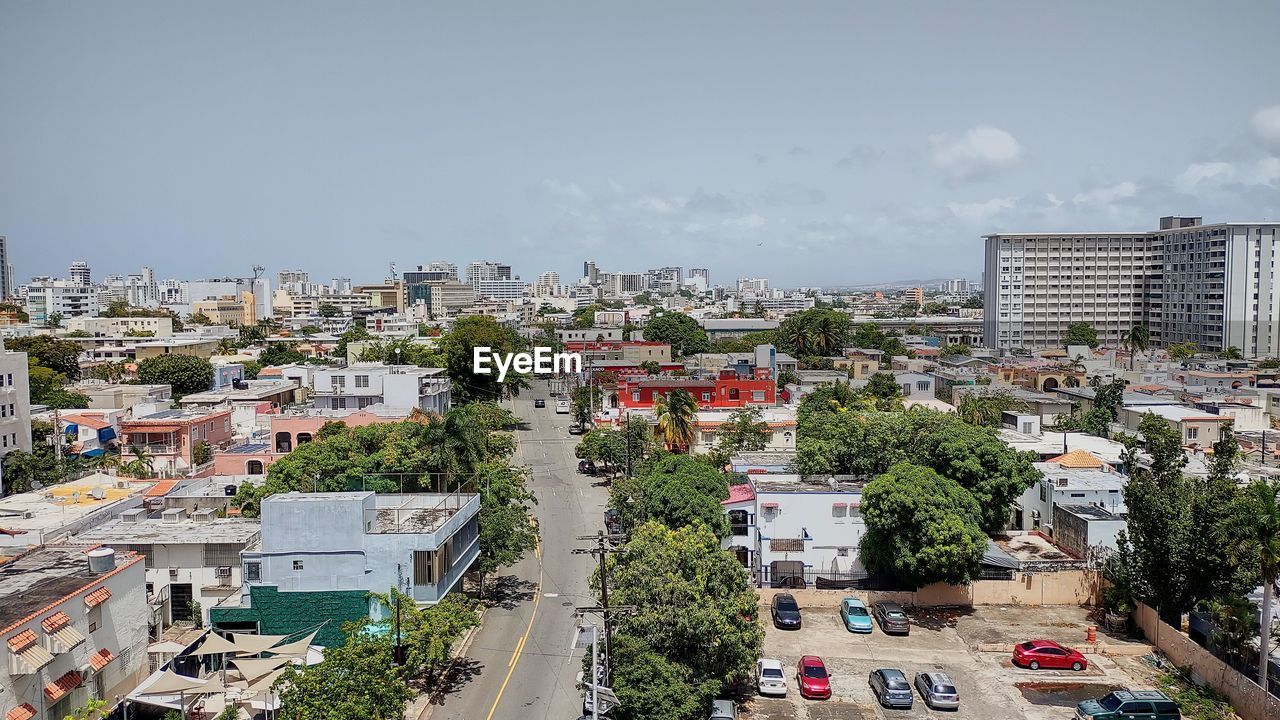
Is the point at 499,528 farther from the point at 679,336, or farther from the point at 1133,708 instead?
the point at 679,336

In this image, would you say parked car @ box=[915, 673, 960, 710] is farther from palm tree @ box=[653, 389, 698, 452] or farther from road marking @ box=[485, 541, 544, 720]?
palm tree @ box=[653, 389, 698, 452]

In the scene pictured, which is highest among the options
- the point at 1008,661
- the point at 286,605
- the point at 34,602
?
the point at 34,602

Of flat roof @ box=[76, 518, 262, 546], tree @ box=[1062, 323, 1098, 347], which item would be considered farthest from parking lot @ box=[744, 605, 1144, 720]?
tree @ box=[1062, 323, 1098, 347]

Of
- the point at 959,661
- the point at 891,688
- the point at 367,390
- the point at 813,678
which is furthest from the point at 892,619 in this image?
the point at 367,390

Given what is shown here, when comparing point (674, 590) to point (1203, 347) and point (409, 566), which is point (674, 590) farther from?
point (1203, 347)

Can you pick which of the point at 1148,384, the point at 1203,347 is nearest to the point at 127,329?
the point at 1148,384

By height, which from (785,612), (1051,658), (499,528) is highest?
(499,528)
